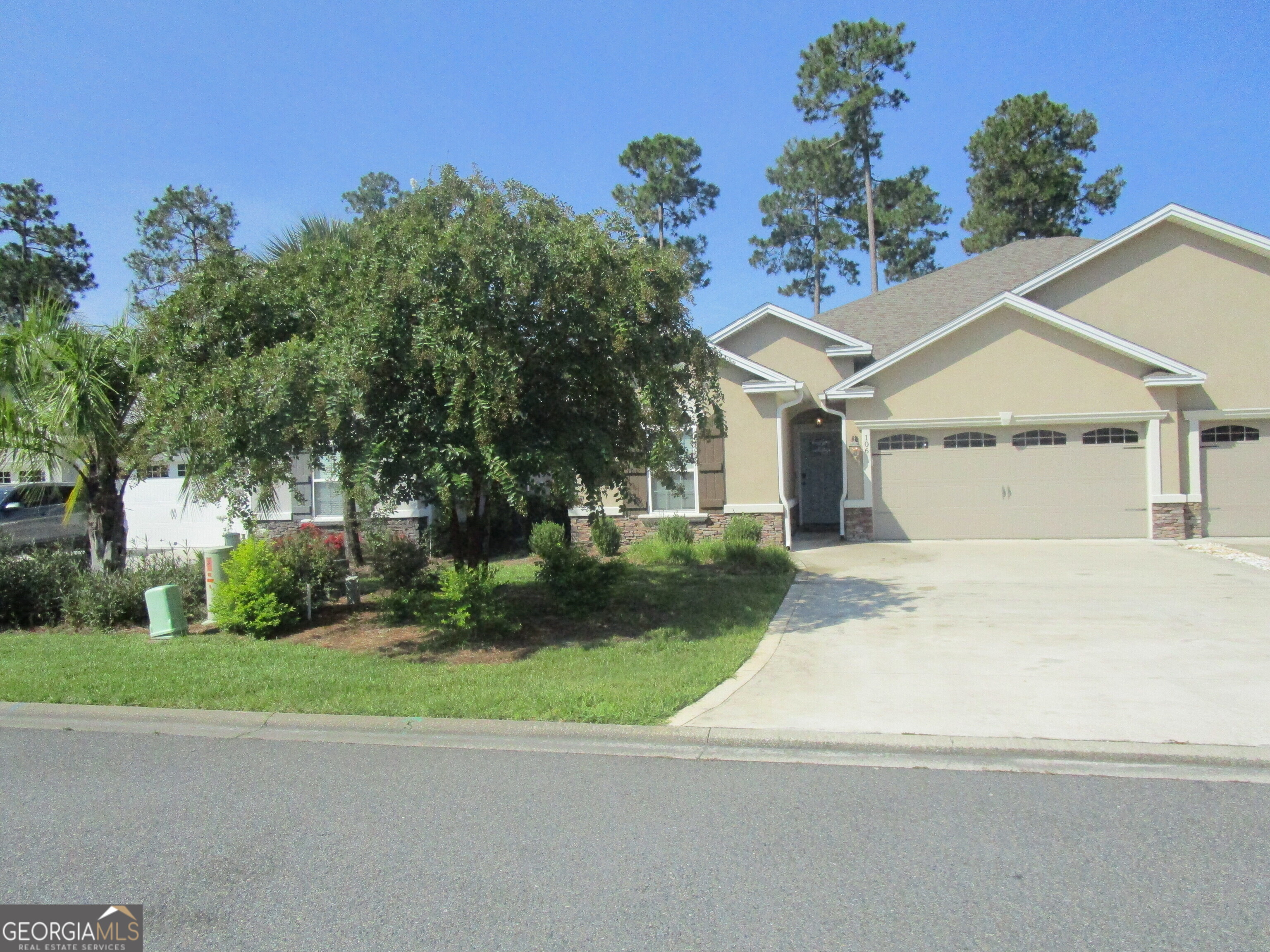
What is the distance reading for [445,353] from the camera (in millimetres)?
8211

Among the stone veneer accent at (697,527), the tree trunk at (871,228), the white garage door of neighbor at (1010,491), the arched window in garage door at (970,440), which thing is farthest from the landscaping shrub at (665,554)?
the tree trunk at (871,228)

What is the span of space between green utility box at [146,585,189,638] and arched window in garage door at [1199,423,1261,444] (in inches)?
686

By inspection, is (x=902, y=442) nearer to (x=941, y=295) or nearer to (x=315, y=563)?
(x=941, y=295)

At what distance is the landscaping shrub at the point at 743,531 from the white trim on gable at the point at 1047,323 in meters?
3.16

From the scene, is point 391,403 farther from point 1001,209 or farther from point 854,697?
point 1001,209

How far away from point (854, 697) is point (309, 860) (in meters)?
4.39

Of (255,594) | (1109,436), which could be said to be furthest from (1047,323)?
(255,594)

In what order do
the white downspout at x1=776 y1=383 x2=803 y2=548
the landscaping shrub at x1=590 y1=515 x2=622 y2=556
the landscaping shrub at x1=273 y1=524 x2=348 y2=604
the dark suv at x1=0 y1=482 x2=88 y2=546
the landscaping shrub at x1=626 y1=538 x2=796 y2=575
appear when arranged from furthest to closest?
the dark suv at x1=0 y1=482 x2=88 y2=546 → the white downspout at x1=776 y1=383 x2=803 y2=548 → the landscaping shrub at x1=590 y1=515 x2=622 y2=556 → the landscaping shrub at x1=626 y1=538 x2=796 y2=575 → the landscaping shrub at x1=273 y1=524 x2=348 y2=604

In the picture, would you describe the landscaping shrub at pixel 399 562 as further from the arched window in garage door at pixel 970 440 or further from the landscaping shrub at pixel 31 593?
the arched window in garage door at pixel 970 440

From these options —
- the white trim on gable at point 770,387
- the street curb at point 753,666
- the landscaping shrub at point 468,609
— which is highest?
the white trim on gable at point 770,387

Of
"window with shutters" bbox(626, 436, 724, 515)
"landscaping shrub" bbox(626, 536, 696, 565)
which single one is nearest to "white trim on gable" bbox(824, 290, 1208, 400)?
"window with shutters" bbox(626, 436, 724, 515)

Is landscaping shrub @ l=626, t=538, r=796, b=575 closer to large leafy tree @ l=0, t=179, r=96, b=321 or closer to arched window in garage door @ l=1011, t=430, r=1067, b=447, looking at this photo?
arched window in garage door @ l=1011, t=430, r=1067, b=447

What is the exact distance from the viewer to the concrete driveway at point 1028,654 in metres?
6.50

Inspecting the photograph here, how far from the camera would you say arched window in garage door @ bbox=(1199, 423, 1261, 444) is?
16.7m
